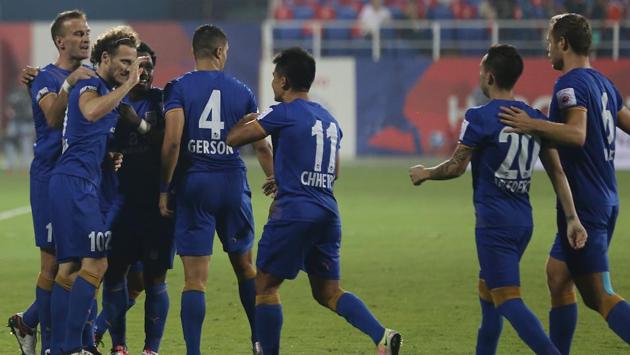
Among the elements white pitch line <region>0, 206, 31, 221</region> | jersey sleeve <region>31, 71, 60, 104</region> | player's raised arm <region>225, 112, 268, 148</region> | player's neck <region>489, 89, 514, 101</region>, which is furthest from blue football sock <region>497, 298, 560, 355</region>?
white pitch line <region>0, 206, 31, 221</region>

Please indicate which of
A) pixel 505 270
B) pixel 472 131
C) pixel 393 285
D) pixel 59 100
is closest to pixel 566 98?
pixel 472 131

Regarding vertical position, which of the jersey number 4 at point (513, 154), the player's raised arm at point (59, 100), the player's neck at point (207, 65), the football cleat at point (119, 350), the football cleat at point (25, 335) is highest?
the player's neck at point (207, 65)

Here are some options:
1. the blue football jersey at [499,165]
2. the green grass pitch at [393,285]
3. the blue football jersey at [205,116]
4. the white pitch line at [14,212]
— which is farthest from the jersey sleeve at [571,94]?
the white pitch line at [14,212]

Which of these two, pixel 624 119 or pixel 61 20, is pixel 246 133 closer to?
pixel 61 20

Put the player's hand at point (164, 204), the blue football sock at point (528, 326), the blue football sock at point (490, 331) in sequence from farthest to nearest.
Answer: the player's hand at point (164, 204)
the blue football sock at point (490, 331)
the blue football sock at point (528, 326)

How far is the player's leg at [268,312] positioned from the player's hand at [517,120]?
1.64 metres

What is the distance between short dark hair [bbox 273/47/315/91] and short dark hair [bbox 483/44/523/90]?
1058 millimetres

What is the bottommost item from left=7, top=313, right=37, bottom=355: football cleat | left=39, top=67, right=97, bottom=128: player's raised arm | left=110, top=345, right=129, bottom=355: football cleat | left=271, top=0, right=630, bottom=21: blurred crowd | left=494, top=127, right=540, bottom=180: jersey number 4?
left=110, top=345, right=129, bottom=355: football cleat

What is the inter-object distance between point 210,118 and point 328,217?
1.04 m

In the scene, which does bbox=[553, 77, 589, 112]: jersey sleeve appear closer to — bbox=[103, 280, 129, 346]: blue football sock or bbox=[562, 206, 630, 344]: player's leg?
bbox=[562, 206, 630, 344]: player's leg

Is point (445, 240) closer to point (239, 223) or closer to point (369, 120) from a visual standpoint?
point (239, 223)

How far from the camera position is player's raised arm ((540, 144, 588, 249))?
701cm

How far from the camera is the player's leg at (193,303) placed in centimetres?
757

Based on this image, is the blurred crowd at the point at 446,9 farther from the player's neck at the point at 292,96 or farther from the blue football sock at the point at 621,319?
the blue football sock at the point at 621,319
